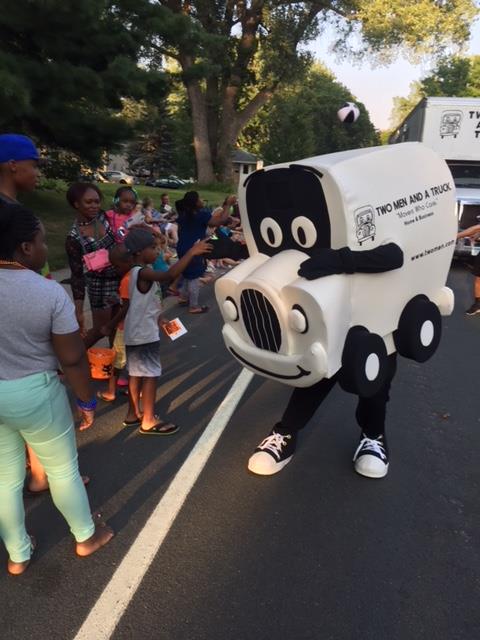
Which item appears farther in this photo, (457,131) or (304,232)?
(457,131)

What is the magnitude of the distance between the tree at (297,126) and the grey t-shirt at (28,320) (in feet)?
114

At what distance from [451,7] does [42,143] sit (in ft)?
72.7

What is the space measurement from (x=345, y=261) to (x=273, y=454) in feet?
4.76

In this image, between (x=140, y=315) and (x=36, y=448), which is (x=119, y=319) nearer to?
(x=140, y=315)

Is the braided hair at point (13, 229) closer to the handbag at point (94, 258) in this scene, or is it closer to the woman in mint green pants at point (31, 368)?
the woman in mint green pants at point (31, 368)

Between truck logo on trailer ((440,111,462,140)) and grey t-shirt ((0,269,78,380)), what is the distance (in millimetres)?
12958

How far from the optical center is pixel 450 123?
41.7ft

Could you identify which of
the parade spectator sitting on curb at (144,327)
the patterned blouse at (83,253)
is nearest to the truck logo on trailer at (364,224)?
the parade spectator sitting on curb at (144,327)

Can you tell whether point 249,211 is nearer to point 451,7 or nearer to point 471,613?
point 471,613

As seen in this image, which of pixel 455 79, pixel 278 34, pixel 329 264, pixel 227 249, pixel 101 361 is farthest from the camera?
pixel 455 79

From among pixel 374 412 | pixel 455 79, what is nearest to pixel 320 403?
pixel 374 412

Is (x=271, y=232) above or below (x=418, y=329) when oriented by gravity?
above

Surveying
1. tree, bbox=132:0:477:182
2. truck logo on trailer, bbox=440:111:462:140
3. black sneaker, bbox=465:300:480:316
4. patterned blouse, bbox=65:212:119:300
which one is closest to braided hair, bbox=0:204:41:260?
patterned blouse, bbox=65:212:119:300

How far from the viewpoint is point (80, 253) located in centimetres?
415
